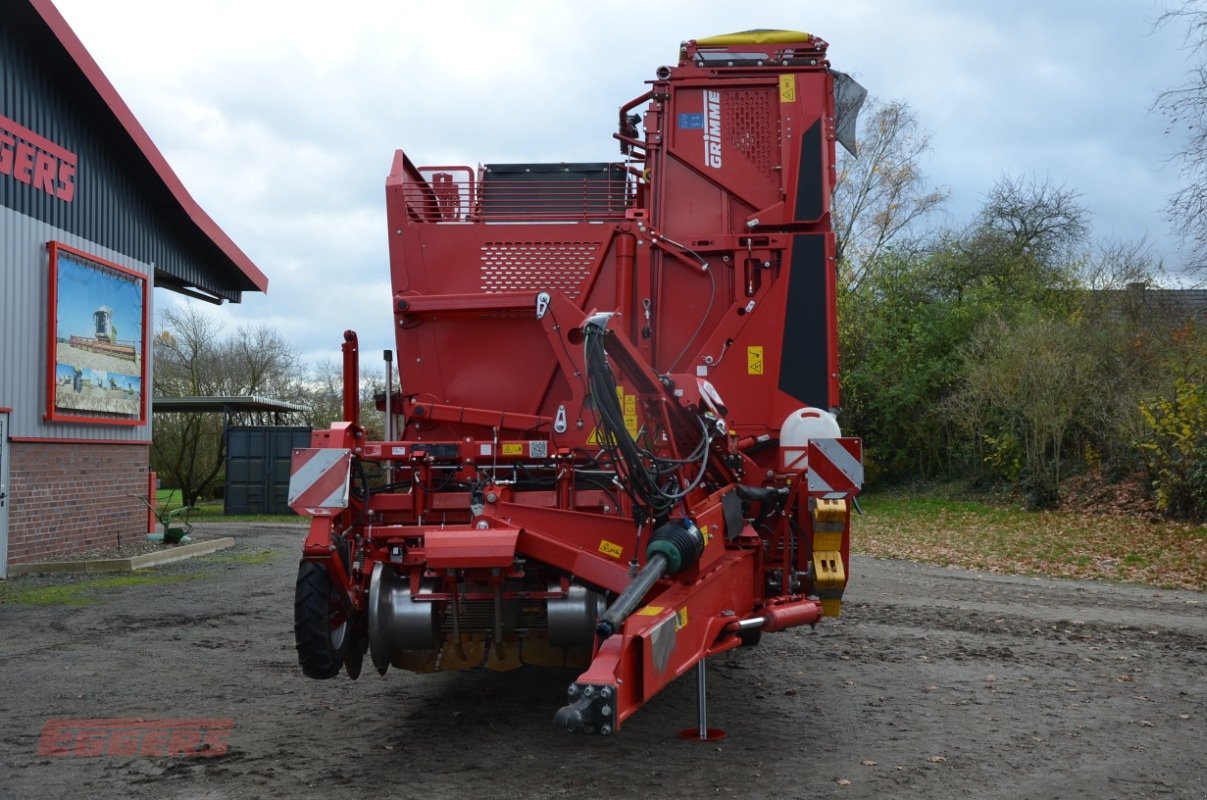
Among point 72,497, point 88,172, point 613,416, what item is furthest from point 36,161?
point 613,416

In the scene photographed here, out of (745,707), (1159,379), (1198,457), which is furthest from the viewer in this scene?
(1159,379)

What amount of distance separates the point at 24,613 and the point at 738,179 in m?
7.77

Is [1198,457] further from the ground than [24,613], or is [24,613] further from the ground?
[1198,457]

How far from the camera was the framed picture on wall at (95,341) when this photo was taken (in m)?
14.5

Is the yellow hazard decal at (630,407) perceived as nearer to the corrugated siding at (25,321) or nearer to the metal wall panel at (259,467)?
the corrugated siding at (25,321)

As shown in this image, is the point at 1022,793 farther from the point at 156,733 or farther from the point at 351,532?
the point at 156,733

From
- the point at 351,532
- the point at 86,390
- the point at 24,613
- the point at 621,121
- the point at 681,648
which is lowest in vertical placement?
the point at 24,613

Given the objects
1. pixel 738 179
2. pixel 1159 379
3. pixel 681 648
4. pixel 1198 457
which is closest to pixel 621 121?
pixel 738 179

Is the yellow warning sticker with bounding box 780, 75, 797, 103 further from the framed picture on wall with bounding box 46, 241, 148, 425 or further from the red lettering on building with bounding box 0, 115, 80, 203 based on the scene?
the framed picture on wall with bounding box 46, 241, 148, 425

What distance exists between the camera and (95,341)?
50.9 ft

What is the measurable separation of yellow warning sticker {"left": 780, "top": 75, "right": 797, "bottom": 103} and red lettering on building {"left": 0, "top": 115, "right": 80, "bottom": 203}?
989cm

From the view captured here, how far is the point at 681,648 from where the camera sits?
4.84 metres

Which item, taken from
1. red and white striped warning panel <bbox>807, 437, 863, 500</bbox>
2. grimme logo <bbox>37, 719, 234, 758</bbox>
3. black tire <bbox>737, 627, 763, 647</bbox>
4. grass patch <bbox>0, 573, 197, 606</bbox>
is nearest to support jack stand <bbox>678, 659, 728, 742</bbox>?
black tire <bbox>737, 627, 763, 647</bbox>

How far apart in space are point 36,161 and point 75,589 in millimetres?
5282
